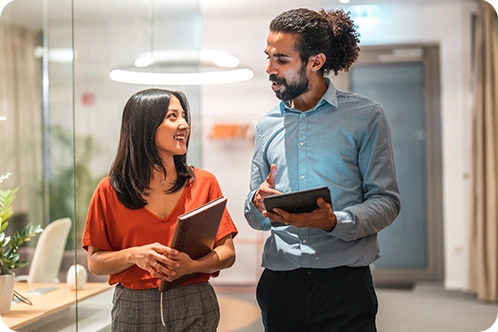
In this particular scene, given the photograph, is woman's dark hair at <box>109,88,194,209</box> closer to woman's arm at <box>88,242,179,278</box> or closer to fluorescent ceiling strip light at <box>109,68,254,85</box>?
woman's arm at <box>88,242,179,278</box>

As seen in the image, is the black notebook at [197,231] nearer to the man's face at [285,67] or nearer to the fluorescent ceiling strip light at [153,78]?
the man's face at [285,67]

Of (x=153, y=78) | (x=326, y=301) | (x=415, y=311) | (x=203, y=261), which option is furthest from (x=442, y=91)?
(x=203, y=261)

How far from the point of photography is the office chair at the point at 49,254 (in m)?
3.05

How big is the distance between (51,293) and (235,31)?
405cm

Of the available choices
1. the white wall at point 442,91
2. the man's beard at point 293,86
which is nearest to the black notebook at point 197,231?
the man's beard at point 293,86

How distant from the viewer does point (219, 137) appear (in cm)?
591

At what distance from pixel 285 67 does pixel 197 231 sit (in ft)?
Result: 1.81

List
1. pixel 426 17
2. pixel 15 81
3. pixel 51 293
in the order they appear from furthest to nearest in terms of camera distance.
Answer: pixel 426 17 → pixel 15 81 → pixel 51 293

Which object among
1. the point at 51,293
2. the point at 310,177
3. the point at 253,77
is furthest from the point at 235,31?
the point at 310,177

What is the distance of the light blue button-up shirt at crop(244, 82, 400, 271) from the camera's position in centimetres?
167

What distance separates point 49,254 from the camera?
3.20 m

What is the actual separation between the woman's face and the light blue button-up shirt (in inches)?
10.3

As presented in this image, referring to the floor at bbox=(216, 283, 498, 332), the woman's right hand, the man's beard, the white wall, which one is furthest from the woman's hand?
the white wall

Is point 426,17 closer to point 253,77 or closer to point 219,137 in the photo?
point 253,77
